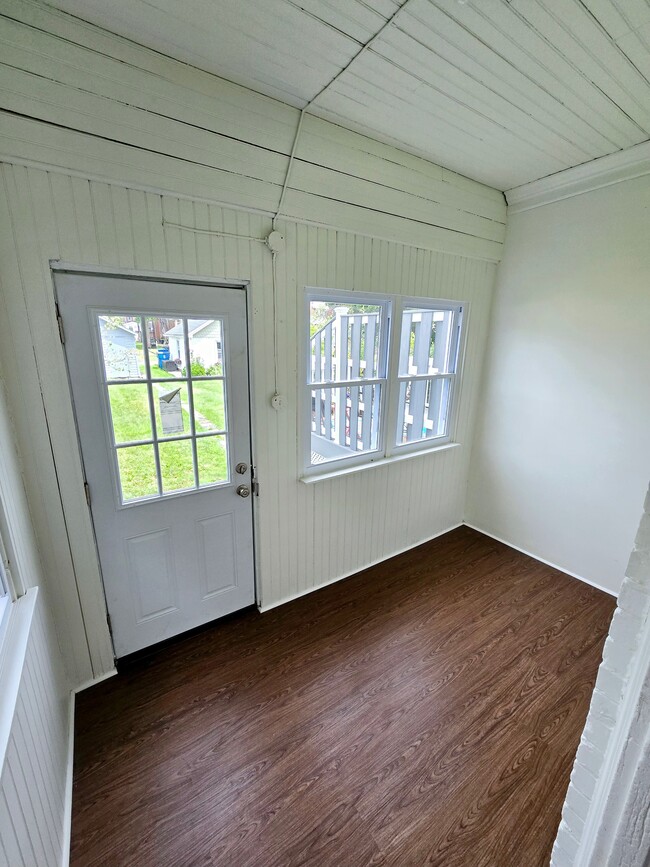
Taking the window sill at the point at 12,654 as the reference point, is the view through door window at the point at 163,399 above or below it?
above

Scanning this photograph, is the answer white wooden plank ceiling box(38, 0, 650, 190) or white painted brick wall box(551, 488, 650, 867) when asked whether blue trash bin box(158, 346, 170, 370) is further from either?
white painted brick wall box(551, 488, 650, 867)

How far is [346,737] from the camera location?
1.57 metres

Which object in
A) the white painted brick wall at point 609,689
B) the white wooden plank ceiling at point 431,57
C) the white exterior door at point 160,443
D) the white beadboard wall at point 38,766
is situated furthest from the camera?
the white exterior door at point 160,443

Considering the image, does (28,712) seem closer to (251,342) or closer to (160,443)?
(160,443)

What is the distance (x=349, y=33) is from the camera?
1300 mm

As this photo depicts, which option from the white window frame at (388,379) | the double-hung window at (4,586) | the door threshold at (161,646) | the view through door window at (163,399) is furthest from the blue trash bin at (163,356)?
the door threshold at (161,646)

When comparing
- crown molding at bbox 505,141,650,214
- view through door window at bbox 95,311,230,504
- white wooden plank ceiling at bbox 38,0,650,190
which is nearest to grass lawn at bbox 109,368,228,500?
view through door window at bbox 95,311,230,504

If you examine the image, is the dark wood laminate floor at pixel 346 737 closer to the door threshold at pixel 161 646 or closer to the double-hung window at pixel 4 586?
the door threshold at pixel 161 646

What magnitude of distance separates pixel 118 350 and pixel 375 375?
1573mm

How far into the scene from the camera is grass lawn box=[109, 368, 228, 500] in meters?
1.66

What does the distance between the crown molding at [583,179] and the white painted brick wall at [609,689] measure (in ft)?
8.59

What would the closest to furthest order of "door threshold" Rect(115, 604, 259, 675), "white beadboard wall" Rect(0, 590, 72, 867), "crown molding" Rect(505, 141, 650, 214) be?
"white beadboard wall" Rect(0, 590, 72, 867)
"door threshold" Rect(115, 604, 259, 675)
"crown molding" Rect(505, 141, 650, 214)

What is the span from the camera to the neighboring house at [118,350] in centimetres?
156

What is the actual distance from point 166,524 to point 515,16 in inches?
99.2
